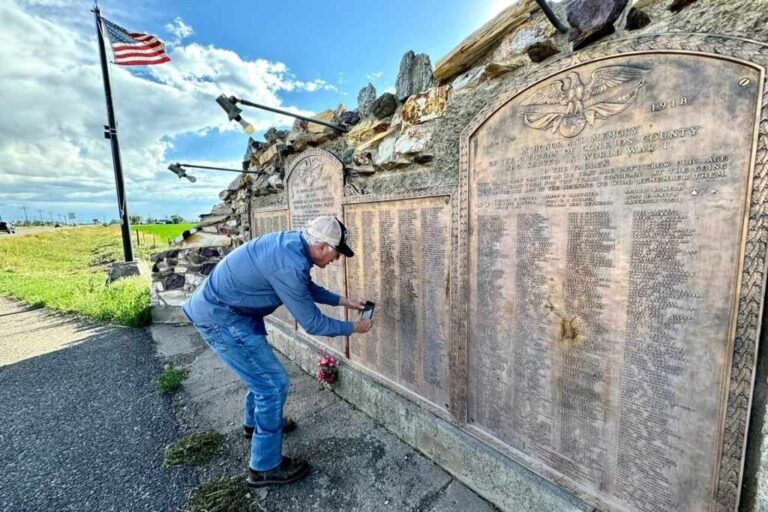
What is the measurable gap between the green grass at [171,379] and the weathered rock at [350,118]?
11.3 feet

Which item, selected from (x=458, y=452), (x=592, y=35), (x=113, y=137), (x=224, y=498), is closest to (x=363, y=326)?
(x=458, y=452)

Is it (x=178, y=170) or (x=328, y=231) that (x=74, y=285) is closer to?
(x=178, y=170)

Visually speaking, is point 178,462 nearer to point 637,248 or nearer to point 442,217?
point 442,217

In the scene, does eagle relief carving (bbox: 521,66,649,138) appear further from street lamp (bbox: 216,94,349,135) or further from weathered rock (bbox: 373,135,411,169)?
street lamp (bbox: 216,94,349,135)

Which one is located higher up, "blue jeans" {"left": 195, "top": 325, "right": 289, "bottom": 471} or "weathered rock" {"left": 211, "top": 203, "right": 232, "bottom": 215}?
"weathered rock" {"left": 211, "top": 203, "right": 232, "bottom": 215}

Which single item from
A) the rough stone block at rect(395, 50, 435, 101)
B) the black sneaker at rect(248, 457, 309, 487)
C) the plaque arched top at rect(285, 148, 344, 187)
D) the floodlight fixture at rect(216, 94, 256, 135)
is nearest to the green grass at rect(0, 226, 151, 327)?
the plaque arched top at rect(285, 148, 344, 187)

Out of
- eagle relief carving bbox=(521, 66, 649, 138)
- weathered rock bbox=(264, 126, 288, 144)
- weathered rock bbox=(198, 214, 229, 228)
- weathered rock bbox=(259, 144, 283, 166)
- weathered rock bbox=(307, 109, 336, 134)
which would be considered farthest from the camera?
weathered rock bbox=(198, 214, 229, 228)

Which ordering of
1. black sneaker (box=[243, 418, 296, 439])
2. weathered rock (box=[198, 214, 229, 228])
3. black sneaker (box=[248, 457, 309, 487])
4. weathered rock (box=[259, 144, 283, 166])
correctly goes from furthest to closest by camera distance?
weathered rock (box=[198, 214, 229, 228]) → weathered rock (box=[259, 144, 283, 166]) → black sneaker (box=[243, 418, 296, 439]) → black sneaker (box=[248, 457, 309, 487])

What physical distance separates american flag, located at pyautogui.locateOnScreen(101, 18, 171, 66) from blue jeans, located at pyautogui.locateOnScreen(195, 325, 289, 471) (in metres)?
6.24

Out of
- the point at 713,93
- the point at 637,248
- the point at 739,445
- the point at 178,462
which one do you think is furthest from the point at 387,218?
the point at 178,462

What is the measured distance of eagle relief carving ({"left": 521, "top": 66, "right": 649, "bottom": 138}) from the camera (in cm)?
142

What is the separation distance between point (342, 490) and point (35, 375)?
15.4 feet

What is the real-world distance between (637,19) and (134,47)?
26.7 feet

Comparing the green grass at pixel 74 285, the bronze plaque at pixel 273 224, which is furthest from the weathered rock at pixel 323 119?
the green grass at pixel 74 285
